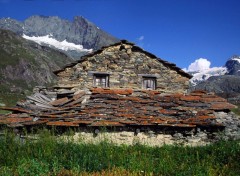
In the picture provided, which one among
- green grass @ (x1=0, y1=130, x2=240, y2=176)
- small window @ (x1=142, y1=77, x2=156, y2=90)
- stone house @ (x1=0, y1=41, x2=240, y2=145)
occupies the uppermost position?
small window @ (x1=142, y1=77, x2=156, y2=90)

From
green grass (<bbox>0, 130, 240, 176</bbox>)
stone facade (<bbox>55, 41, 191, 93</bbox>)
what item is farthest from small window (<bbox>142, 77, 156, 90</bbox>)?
green grass (<bbox>0, 130, 240, 176</bbox>)

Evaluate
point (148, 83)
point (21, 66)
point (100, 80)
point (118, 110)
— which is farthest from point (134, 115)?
point (21, 66)

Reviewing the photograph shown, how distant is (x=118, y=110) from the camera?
1277 centimetres

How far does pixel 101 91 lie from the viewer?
565 inches

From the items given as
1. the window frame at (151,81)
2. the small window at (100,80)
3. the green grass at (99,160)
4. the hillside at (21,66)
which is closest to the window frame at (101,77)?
the small window at (100,80)

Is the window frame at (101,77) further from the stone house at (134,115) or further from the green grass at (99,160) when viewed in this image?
the green grass at (99,160)

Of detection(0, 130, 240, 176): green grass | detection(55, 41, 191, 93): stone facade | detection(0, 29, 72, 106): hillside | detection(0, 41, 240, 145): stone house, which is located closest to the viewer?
detection(0, 130, 240, 176): green grass

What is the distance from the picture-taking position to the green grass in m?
7.48

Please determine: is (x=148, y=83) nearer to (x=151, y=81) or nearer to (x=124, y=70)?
(x=151, y=81)

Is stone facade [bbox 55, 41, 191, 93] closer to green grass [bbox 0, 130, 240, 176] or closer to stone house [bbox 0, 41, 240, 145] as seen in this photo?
stone house [bbox 0, 41, 240, 145]

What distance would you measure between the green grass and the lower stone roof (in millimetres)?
2374

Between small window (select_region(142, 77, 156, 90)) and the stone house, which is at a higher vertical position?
small window (select_region(142, 77, 156, 90))

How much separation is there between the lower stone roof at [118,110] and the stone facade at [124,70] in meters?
3.68

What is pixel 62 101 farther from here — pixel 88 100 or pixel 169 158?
pixel 169 158
